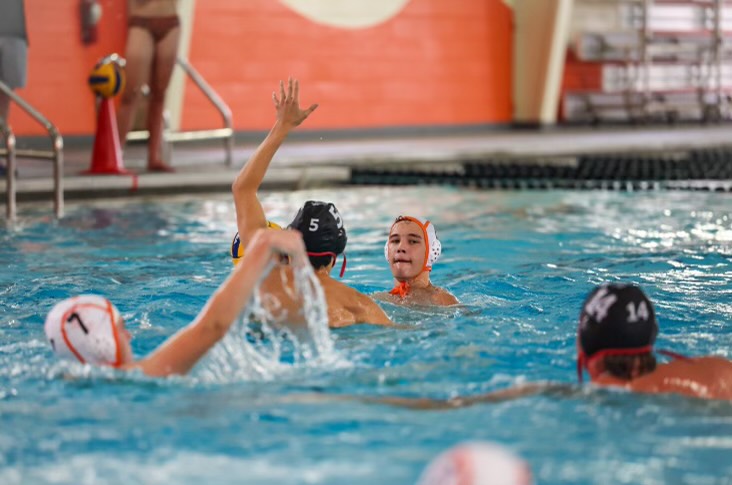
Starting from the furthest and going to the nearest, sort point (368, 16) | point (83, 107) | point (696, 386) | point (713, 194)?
1. point (368, 16)
2. point (83, 107)
3. point (713, 194)
4. point (696, 386)

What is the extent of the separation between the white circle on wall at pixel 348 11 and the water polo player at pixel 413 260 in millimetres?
10007

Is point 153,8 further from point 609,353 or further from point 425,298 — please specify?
point 609,353

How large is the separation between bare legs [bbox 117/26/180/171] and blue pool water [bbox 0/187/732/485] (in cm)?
225

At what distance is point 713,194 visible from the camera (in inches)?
374

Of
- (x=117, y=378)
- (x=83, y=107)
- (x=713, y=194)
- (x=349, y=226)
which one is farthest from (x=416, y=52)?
(x=117, y=378)

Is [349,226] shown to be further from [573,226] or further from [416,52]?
[416,52]

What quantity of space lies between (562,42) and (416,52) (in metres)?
2.23

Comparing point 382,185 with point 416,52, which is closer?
point 382,185

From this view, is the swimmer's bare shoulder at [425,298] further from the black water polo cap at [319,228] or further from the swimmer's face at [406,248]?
the black water polo cap at [319,228]

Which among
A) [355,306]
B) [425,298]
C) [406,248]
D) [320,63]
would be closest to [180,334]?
[355,306]

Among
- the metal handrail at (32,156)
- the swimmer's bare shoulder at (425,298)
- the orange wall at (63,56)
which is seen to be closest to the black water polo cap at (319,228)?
the swimmer's bare shoulder at (425,298)

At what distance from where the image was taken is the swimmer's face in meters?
5.02

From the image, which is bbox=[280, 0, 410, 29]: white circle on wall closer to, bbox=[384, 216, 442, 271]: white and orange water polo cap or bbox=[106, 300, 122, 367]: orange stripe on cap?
bbox=[384, 216, 442, 271]: white and orange water polo cap

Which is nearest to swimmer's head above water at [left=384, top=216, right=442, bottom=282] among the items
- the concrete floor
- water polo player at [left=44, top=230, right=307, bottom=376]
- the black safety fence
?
water polo player at [left=44, top=230, right=307, bottom=376]
